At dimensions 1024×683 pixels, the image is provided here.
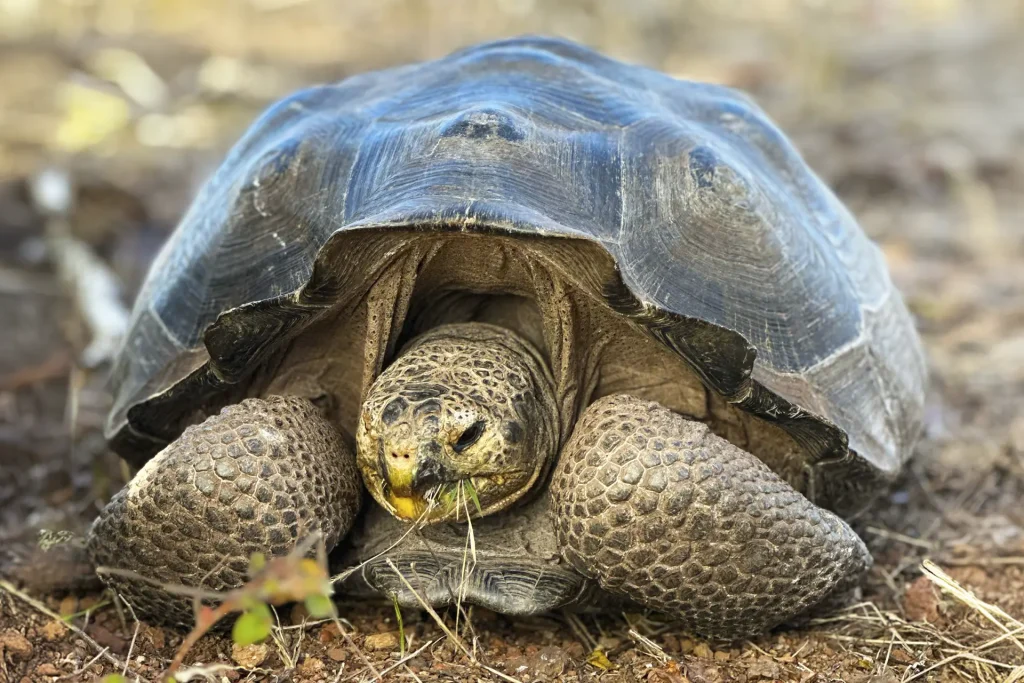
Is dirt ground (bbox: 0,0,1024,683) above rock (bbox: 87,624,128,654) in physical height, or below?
above

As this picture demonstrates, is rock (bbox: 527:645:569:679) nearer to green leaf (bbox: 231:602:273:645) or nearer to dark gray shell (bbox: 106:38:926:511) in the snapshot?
dark gray shell (bbox: 106:38:926:511)

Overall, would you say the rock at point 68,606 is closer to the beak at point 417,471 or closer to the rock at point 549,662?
the beak at point 417,471

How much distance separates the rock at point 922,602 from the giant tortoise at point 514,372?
0.81 ft

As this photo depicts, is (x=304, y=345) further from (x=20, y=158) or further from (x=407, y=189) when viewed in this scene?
(x=20, y=158)

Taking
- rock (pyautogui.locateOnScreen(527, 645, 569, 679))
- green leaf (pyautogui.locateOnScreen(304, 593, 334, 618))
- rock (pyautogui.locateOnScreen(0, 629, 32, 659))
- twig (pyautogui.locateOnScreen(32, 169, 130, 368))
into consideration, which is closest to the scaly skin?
rock (pyautogui.locateOnScreen(527, 645, 569, 679))

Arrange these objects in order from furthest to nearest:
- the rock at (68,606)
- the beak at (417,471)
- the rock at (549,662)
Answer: the rock at (68,606) → the rock at (549,662) → the beak at (417,471)

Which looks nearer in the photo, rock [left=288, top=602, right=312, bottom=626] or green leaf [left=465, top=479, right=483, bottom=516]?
green leaf [left=465, top=479, right=483, bottom=516]

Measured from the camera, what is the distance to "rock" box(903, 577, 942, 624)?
8.59ft

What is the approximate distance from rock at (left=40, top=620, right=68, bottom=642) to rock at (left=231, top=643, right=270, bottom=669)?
409 mm

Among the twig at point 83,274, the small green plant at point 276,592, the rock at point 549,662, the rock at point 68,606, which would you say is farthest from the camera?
the twig at point 83,274

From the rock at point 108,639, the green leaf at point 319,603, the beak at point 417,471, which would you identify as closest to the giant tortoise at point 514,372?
the beak at point 417,471

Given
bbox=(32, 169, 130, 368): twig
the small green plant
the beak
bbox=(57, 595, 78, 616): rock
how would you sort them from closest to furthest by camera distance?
the small green plant < the beak < bbox=(57, 595, 78, 616): rock < bbox=(32, 169, 130, 368): twig

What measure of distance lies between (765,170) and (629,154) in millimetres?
611

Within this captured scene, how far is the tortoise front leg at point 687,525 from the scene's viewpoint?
2203 mm
